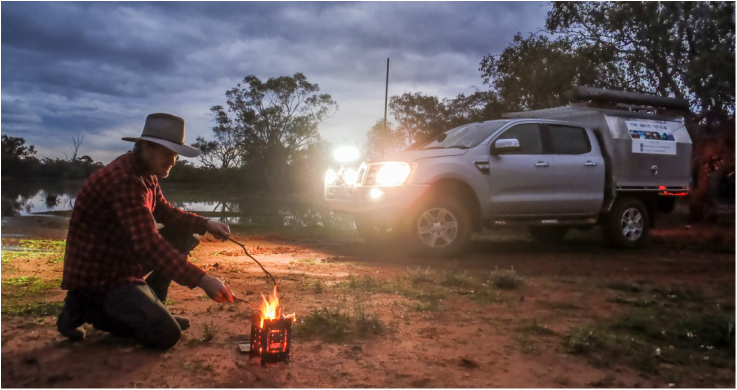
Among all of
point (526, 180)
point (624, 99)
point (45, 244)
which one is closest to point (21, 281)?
point (45, 244)

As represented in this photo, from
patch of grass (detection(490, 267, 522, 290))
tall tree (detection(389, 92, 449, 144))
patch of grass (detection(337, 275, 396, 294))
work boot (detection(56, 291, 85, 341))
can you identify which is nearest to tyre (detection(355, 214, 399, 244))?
patch of grass (detection(337, 275, 396, 294))

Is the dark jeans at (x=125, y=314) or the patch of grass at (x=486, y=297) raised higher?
the dark jeans at (x=125, y=314)

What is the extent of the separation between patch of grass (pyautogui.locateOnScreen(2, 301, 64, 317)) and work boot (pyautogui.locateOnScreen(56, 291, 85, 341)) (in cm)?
64

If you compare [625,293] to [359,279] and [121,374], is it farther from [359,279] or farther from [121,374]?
[121,374]

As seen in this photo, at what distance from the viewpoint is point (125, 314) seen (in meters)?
3.54

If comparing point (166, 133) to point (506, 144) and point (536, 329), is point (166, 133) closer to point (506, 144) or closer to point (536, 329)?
point (536, 329)

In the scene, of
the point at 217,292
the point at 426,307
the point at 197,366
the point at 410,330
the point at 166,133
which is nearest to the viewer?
the point at 217,292

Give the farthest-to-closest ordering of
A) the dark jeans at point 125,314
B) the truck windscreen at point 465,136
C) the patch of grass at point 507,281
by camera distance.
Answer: the truck windscreen at point 465,136
the patch of grass at point 507,281
the dark jeans at point 125,314

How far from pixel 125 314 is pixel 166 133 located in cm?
113

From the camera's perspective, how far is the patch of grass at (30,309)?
4.15 metres

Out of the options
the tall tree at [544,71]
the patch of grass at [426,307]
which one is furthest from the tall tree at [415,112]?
the patch of grass at [426,307]

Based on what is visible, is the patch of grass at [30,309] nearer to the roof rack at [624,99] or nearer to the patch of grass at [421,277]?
the patch of grass at [421,277]

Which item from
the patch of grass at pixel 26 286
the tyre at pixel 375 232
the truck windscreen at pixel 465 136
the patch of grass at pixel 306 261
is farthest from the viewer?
the tyre at pixel 375 232

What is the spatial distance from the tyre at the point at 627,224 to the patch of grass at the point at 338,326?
634 cm
